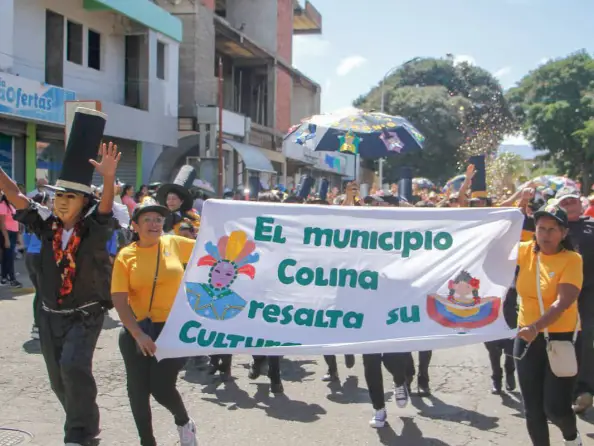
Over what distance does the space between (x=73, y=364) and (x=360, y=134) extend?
6.90 meters

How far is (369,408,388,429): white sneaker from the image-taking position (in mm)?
5387

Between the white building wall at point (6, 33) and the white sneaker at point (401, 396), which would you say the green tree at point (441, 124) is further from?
the white sneaker at point (401, 396)

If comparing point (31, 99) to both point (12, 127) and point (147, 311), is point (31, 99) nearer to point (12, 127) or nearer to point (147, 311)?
point (12, 127)

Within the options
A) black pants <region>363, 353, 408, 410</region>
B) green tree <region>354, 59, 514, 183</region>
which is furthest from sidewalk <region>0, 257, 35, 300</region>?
green tree <region>354, 59, 514, 183</region>

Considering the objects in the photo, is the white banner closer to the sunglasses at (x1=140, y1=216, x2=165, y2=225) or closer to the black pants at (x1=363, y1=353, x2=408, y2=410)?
the sunglasses at (x1=140, y1=216, x2=165, y2=225)

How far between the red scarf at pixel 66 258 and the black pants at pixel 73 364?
17cm

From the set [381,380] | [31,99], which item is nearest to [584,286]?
[381,380]

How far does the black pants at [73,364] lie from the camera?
421cm

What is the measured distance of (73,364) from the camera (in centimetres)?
418

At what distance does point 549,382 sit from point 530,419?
0.90 feet

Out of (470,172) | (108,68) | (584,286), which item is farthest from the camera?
(108,68)

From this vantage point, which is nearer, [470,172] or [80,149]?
[80,149]

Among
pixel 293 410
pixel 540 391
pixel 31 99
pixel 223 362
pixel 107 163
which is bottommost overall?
pixel 293 410

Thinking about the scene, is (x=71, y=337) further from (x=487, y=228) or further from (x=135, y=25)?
(x=135, y=25)
